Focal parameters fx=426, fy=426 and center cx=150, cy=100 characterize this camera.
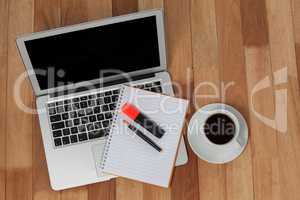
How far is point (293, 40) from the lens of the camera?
3.32ft

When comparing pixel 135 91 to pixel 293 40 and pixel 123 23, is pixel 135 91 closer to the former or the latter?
pixel 123 23

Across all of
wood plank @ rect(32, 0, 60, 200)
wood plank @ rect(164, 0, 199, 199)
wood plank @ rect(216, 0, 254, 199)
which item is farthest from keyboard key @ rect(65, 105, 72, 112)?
wood plank @ rect(216, 0, 254, 199)

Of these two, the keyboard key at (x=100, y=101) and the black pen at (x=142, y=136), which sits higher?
the keyboard key at (x=100, y=101)

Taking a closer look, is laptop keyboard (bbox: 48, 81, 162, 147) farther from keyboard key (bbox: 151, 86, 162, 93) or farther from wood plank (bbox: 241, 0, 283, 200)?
wood plank (bbox: 241, 0, 283, 200)

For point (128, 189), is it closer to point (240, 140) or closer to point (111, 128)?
point (111, 128)

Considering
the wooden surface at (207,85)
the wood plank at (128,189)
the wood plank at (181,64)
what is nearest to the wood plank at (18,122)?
the wooden surface at (207,85)

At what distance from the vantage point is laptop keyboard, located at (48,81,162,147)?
94cm

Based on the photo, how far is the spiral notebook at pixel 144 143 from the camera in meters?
0.88

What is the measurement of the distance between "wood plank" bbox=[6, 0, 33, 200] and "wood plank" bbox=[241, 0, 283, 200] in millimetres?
517

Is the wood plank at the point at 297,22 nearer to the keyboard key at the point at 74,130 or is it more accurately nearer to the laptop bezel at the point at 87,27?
the laptop bezel at the point at 87,27

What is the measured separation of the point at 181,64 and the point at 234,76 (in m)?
0.13

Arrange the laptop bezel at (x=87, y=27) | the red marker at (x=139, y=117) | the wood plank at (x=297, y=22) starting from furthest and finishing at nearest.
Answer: the wood plank at (x=297, y=22) → the red marker at (x=139, y=117) → the laptop bezel at (x=87, y=27)

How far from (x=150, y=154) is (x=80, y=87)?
216mm

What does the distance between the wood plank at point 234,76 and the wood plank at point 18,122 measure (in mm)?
458
